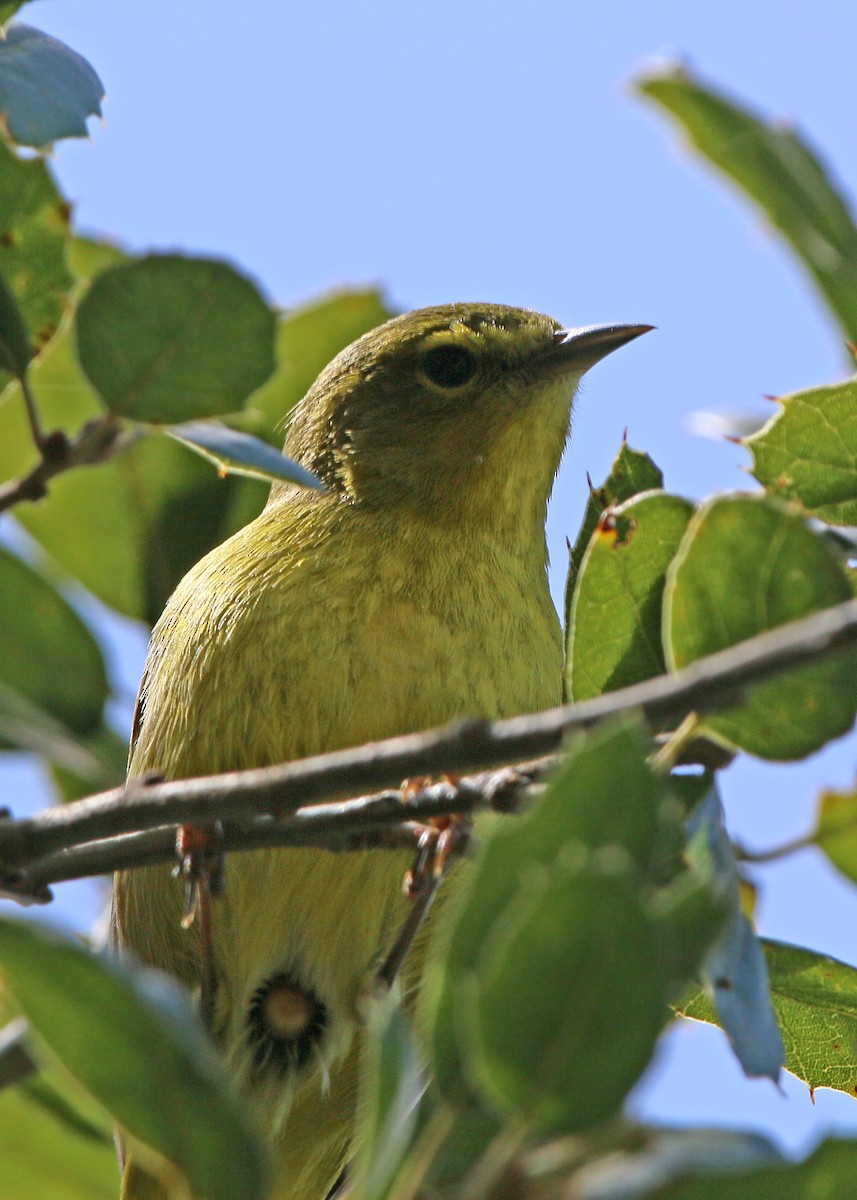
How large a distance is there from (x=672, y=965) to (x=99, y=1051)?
61 cm

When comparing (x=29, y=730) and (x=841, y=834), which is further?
(x=29, y=730)

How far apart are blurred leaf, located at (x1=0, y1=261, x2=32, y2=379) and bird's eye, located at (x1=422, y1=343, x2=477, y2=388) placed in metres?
2.07

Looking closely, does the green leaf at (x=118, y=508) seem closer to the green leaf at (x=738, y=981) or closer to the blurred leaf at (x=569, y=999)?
the green leaf at (x=738, y=981)

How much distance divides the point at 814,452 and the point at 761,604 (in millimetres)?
517

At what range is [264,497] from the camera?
4.37 m

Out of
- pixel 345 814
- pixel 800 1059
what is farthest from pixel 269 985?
pixel 345 814

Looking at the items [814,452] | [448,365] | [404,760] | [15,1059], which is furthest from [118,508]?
[404,760]

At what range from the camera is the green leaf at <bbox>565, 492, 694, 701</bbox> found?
2.12 m

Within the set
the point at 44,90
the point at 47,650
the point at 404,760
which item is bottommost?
the point at 47,650

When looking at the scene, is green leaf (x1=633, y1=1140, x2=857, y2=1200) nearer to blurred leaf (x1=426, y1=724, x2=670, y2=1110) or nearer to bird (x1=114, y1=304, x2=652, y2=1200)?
blurred leaf (x1=426, y1=724, x2=670, y2=1110)

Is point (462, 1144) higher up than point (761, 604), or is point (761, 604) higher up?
point (761, 604)

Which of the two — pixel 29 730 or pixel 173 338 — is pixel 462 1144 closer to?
pixel 173 338

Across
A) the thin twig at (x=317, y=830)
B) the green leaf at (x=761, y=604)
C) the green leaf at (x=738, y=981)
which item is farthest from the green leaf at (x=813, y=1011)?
the green leaf at (x=761, y=604)

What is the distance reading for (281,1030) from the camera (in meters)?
3.45
